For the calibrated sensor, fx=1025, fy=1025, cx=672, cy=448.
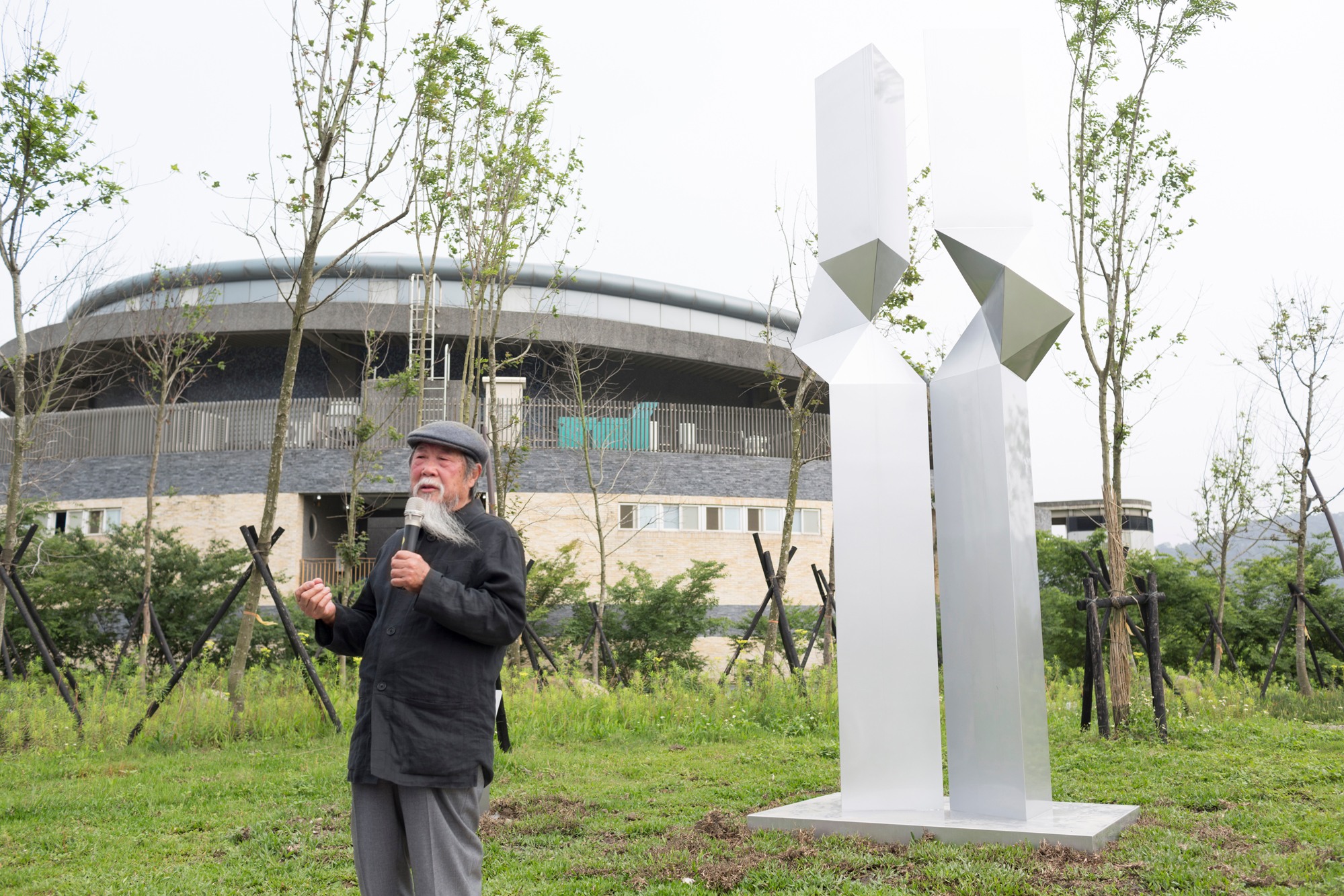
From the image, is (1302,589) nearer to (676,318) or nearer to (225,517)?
(225,517)

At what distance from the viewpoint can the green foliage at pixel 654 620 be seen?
18156mm

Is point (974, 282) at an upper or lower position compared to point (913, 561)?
upper

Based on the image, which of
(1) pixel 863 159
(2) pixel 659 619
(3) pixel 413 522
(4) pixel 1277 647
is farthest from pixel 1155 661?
(2) pixel 659 619

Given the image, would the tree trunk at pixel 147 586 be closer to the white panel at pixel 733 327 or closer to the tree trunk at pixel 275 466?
the tree trunk at pixel 275 466

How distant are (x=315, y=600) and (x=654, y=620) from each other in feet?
50.7

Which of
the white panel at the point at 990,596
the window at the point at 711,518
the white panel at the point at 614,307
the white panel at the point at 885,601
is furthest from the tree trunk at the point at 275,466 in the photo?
the white panel at the point at 614,307

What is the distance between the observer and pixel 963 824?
5.09 meters

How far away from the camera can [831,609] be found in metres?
13.7

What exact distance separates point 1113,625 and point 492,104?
31.6ft

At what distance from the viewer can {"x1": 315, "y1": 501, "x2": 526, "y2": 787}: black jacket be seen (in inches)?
119

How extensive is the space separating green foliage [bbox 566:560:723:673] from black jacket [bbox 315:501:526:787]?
1483 cm

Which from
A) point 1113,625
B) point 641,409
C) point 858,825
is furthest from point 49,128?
point 641,409

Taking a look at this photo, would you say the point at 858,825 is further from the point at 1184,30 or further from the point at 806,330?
the point at 1184,30

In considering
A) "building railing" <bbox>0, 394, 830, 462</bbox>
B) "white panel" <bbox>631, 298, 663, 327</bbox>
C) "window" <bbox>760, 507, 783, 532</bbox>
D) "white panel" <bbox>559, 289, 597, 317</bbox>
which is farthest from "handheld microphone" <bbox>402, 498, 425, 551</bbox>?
"white panel" <bbox>631, 298, 663, 327</bbox>
